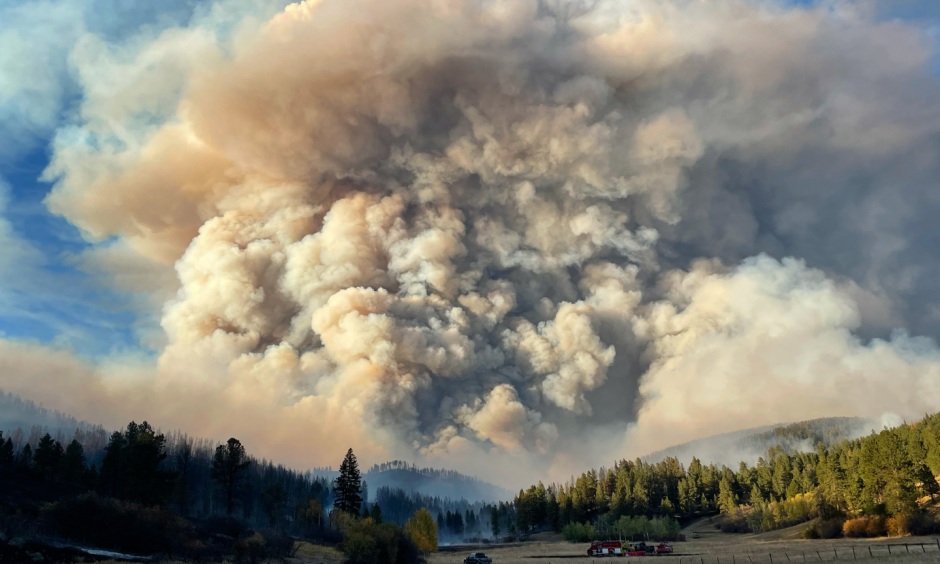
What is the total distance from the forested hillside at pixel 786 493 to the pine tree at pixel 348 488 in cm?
4402

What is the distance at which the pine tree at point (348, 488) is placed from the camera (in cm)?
9331

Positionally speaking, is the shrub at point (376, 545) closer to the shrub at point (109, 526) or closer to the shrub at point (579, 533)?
the shrub at point (109, 526)

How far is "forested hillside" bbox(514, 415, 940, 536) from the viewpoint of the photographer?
75.8m

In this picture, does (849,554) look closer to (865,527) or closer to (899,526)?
(899,526)

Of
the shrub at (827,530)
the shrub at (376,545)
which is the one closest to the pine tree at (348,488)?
the shrub at (376,545)

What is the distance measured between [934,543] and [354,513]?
226 ft

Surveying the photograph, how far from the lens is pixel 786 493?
13100 cm

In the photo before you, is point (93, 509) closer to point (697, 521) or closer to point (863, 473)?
point (863, 473)

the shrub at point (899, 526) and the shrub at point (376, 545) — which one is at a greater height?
the shrub at point (376, 545)

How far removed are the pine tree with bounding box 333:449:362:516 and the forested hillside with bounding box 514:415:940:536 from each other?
44020mm

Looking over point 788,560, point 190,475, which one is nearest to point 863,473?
point 788,560

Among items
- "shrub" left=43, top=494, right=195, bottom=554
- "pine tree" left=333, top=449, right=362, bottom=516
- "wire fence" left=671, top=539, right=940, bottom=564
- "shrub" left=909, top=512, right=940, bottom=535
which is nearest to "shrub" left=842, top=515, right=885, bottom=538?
"shrub" left=909, top=512, right=940, bottom=535

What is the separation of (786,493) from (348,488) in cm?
9281

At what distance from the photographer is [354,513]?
91312 millimetres
